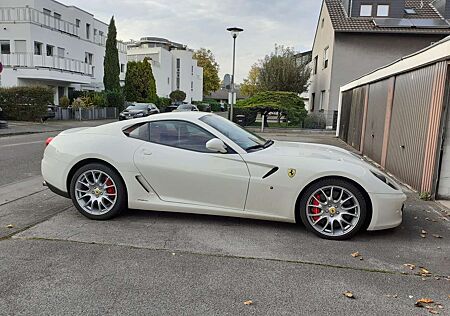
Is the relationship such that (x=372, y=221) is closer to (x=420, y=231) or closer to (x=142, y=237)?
(x=420, y=231)

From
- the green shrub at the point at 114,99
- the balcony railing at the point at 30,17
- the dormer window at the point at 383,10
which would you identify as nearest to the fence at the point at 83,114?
the green shrub at the point at 114,99

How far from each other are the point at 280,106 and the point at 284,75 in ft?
25.1

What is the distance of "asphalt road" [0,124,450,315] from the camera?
2.70m

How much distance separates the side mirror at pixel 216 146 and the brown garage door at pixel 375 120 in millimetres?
5839

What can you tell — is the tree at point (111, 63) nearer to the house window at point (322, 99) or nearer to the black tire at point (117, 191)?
the house window at point (322, 99)

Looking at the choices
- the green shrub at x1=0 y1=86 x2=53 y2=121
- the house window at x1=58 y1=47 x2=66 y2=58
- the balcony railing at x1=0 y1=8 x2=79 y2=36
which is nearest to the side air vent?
the green shrub at x1=0 y1=86 x2=53 y2=121

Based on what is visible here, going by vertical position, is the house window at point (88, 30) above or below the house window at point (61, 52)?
above

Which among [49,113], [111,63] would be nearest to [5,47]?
[111,63]

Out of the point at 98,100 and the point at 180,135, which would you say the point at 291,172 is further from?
the point at 98,100

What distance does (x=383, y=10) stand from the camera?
2258 centimetres

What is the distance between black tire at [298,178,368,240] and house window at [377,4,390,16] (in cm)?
2230

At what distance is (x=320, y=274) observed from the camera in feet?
10.5

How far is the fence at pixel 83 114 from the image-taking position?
82.8ft

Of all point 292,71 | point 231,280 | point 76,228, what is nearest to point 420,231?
point 231,280
